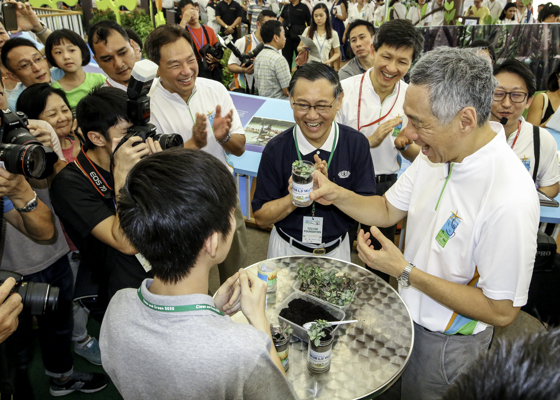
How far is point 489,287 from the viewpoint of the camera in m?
1.39

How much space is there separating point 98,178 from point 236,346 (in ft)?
4.16

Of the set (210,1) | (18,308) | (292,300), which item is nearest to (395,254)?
(292,300)

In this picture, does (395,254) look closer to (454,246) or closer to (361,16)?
(454,246)

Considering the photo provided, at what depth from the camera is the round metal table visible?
56.4 inches

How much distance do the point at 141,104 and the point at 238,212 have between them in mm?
1093

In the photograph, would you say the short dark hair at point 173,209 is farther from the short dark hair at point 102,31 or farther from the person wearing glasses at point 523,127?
the short dark hair at point 102,31

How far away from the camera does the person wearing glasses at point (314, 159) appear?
212 centimetres

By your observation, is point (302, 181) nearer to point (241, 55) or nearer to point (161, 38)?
point (161, 38)

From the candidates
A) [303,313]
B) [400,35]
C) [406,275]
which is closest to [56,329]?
[303,313]

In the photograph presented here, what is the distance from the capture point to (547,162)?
253cm

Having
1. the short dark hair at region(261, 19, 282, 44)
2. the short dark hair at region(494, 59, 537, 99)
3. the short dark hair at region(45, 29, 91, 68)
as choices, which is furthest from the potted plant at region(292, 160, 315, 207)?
the short dark hair at region(261, 19, 282, 44)

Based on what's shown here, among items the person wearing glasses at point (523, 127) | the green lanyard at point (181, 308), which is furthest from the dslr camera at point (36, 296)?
the person wearing glasses at point (523, 127)

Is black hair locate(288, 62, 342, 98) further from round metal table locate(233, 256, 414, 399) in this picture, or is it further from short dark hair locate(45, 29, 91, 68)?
short dark hair locate(45, 29, 91, 68)

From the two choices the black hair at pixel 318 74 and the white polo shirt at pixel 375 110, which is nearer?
the black hair at pixel 318 74
